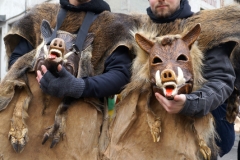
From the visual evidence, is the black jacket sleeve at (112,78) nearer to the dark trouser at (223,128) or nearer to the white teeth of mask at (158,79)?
the white teeth of mask at (158,79)

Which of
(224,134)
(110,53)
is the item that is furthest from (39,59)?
(224,134)

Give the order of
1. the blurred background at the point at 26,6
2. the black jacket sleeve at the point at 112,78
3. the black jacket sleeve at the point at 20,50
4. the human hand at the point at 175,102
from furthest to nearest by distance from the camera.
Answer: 1. the blurred background at the point at 26,6
2. the black jacket sleeve at the point at 20,50
3. the black jacket sleeve at the point at 112,78
4. the human hand at the point at 175,102

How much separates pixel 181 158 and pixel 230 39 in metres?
0.71

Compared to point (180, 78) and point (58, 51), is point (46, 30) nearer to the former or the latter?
point (58, 51)

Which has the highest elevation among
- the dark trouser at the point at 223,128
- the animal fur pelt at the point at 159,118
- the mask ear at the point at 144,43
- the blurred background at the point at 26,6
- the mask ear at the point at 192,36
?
the mask ear at the point at 192,36

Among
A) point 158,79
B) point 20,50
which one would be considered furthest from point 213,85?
point 20,50

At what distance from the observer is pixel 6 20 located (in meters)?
9.12

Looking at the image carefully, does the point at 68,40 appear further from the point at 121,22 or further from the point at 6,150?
the point at 6,150

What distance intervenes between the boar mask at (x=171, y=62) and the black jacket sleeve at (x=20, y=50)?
34.2 inches

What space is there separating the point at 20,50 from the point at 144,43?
946mm

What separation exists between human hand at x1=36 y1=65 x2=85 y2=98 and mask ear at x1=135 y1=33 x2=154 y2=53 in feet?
1.30

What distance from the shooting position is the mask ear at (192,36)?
6.22ft

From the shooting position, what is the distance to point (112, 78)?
7.07 ft

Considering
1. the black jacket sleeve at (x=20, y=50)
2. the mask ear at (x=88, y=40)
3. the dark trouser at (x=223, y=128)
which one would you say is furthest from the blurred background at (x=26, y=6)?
the dark trouser at (x=223, y=128)
